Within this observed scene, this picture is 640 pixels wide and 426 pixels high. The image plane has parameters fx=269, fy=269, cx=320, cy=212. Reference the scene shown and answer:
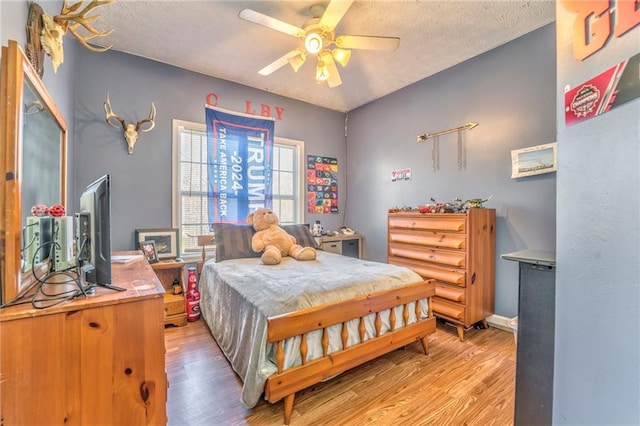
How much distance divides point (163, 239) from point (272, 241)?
1212mm

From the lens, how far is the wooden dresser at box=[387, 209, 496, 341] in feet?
7.73

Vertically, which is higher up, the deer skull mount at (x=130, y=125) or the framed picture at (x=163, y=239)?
the deer skull mount at (x=130, y=125)

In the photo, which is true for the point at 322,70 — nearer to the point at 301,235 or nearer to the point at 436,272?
the point at 301,235

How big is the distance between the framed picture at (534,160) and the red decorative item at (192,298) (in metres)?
3.32

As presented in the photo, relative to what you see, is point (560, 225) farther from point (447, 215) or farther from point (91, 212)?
point (447, 215)

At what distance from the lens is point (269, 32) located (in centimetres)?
240

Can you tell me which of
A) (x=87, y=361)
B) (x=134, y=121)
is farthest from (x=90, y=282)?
(x=134, y=121)

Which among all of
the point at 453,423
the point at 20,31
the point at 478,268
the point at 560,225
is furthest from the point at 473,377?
the point at 20,31

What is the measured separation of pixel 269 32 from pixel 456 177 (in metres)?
2.38

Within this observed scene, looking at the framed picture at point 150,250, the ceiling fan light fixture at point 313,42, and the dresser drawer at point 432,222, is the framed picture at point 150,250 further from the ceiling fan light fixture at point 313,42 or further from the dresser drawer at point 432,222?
the dresser drawer at point 432,222

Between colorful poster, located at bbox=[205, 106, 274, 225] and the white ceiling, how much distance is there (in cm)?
53

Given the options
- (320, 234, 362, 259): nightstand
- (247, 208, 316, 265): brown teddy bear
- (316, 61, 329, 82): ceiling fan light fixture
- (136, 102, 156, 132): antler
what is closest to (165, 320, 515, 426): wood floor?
(247, 208, 316, 265): brown teddy bear

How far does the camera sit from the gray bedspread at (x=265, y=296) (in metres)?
1.45

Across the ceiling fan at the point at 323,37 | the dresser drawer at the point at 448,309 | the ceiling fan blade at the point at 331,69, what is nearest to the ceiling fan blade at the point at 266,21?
the ceiling fan at the point at 323,37
